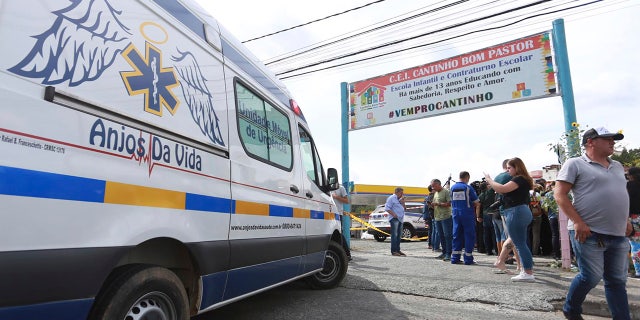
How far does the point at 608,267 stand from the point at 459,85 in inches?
246

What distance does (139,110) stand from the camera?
199cm

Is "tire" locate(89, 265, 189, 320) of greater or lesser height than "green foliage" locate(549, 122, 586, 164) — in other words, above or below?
below

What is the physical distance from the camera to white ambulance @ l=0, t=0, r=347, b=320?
57.2 inches

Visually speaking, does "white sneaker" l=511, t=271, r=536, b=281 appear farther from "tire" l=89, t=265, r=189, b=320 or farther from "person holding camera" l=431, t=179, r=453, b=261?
"tire" l=89, t=265, r=189, b=320

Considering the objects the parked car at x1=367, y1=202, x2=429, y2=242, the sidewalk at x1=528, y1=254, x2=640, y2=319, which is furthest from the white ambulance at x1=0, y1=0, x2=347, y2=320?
the parked car at x1=367, y1=202, x2=429, y2=242

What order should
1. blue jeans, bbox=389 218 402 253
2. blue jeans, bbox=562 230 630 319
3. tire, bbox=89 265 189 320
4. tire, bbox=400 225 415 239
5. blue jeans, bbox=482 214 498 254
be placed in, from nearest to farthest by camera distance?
tire, bbox=89 265 189 320 → blue jeans, bbox=562 230 630 319 → blue jeans, bbox=389 218 402 253 → blue jeans, bbox=482 214 498 254 → tire, bbox=400 225 415 239

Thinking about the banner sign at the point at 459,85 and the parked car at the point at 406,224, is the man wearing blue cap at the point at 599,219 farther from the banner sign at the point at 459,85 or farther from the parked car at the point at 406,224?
the parked car at the point at 406,224

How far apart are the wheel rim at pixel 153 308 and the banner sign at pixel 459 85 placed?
7615 mm

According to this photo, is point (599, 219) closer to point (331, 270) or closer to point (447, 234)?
point (331, 270)

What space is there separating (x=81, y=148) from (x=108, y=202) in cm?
26

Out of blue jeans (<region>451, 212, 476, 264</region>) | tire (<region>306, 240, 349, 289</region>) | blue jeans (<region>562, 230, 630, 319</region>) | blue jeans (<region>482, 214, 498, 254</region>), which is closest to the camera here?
blue jeans (<region>562, 230, 630, 319</region>)

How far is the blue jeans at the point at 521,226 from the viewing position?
4969 mm

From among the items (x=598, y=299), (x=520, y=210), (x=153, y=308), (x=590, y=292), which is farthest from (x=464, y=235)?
(x=153, y=308)

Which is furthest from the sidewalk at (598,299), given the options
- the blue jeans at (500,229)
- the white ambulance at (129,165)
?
the white ambulance at (129,165)
